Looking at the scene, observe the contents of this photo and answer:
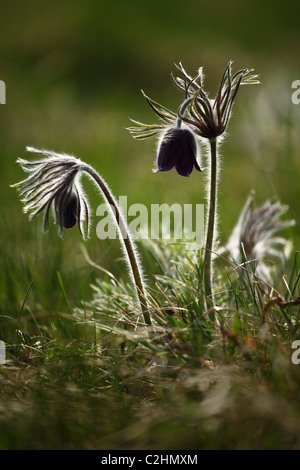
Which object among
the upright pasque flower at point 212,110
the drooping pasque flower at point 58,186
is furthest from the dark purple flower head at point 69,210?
the upright pasque flower at point 212,110

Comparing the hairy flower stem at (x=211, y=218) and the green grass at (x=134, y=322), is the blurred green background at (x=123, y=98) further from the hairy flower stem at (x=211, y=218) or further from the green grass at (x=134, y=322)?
the hairy flower stem at (x=211, y=218)

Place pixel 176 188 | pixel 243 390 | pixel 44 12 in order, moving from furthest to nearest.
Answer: pixel 44 12 → pixel 176 188 → pixel 243 390

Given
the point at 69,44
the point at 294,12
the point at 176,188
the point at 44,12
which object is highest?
the point at 294,12

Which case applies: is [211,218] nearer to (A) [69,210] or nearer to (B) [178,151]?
(B) [178,151]

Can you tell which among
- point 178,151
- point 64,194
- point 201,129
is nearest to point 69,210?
point 64,194

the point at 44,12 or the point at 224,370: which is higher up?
the point at 44,12
